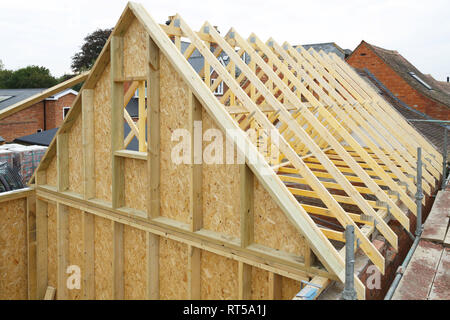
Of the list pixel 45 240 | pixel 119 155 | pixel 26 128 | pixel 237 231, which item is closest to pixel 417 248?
pixel 237 231

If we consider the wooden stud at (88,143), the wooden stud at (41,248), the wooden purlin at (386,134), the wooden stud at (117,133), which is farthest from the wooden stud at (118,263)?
the wooden purlin at (386,134)

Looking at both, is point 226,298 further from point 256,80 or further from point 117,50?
point 117,50

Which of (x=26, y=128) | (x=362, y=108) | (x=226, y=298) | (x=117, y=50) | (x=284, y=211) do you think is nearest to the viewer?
(x=284, y=211)

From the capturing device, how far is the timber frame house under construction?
13.1 ft

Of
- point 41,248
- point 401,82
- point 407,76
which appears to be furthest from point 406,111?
point 41,248

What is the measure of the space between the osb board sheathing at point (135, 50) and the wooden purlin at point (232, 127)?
234mm

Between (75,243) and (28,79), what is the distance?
147ft

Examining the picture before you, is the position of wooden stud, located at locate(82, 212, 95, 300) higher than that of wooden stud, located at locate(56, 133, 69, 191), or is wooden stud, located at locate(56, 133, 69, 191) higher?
wooden stud, located at locate(56, 133, 69, 191)

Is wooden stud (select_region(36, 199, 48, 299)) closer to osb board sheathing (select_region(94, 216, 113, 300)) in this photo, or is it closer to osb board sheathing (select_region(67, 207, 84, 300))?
osb board sheathing (select_region(67, 207, 84, 300))

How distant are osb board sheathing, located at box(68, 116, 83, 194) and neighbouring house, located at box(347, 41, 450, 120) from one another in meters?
14.2

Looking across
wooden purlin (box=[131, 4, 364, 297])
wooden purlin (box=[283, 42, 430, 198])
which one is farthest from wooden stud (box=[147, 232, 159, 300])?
wooden purlin (box=[283, 42, 430, 198])

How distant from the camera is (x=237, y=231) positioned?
4.29m

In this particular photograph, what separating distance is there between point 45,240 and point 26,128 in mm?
19380

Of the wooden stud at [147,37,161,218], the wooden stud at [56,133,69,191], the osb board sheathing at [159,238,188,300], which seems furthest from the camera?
the wooden stud at [56,133,69,191]
